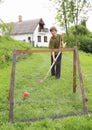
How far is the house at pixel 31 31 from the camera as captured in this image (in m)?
71.1

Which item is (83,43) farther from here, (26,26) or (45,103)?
(45,103)

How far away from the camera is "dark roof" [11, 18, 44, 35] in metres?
71.0

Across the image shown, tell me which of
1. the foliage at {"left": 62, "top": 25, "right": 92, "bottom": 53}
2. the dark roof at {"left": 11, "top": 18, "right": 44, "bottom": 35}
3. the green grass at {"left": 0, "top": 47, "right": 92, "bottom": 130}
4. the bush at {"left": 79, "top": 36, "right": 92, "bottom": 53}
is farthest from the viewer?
the dark roof at {"left": 11, "top": 18, "right": 44, "bottom": 35}

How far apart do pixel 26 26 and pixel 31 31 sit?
1.52m

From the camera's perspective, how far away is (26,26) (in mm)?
71562

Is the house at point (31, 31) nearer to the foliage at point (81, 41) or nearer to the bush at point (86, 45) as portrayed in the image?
the foliage at point (81, 41)

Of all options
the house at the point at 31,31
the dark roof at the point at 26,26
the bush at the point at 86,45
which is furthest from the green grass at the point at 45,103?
the house at the point at 31,31

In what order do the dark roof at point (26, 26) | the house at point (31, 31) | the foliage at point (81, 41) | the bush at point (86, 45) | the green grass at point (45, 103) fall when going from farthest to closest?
the house at point (31, 31) → the dark roof at point (26, 26) → the foliage at point (81, 41) → the bush at point (86, 45) → the green grass at point (45, 103)

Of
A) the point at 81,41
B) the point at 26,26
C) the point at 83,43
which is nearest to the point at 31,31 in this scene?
the point at 26,26

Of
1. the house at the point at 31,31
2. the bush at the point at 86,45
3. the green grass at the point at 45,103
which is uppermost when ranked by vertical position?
the house at the point at 31,31

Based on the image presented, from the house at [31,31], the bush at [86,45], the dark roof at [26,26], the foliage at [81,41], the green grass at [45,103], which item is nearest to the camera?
the green grass at [45,103]

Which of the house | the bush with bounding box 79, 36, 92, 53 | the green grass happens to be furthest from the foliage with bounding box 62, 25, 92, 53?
the green grass

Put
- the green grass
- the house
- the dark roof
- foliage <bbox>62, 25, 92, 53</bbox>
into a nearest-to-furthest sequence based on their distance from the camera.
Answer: the green grass
foliage <bbox>62, 25, 92, 53</bbox>
the dark roof
the house

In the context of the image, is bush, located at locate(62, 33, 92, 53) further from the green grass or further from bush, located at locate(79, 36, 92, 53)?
the green grass
